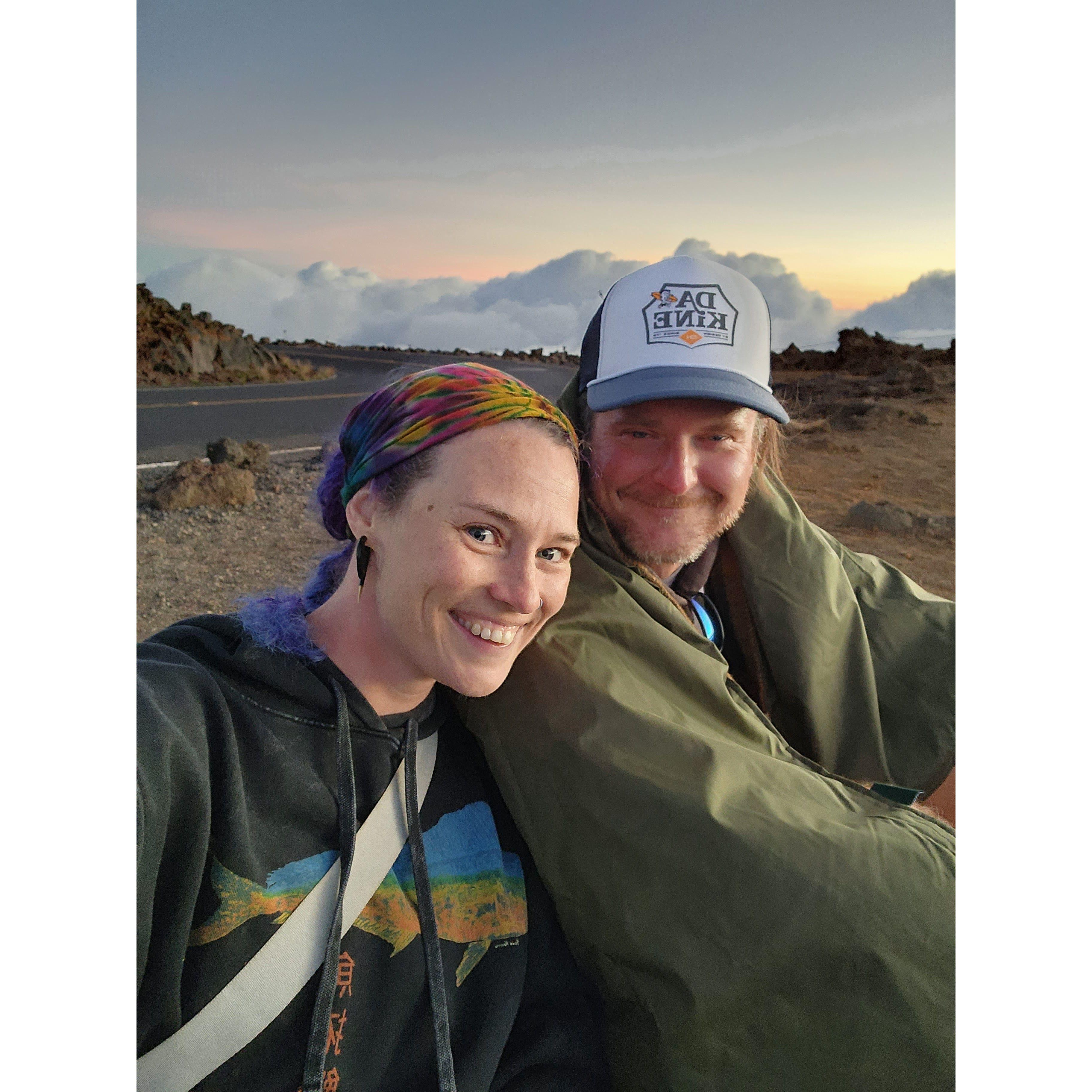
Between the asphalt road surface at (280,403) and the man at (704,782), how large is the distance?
0.28 m

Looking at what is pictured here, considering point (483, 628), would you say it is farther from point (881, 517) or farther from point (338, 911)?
point (881, 517)

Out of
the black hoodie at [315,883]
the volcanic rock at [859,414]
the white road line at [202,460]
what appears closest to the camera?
the black hoodie at [315,883]

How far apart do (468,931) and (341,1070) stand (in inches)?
9.9

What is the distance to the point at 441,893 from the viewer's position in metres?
1.31

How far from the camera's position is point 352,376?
5.33 ft

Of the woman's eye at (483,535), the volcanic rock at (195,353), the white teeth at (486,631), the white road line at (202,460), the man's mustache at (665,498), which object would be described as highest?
the volcanic rock at (195,353)

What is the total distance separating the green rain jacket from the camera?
1.24m

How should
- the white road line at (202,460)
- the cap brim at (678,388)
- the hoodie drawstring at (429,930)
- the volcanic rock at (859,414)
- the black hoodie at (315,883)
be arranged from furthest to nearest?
1. the volcanic rock at (859,414)
2. the white road line at (202,460)
3. the cap brim at (678,388)
4. the hoodie drawstring at (429,930)
5. the black hoodie at (315,883)

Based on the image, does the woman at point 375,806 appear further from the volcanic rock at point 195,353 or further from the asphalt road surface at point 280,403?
the volcanic rock at point 195,353

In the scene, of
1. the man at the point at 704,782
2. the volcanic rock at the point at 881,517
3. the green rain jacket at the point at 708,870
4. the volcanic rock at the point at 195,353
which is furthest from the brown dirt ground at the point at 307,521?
the green rain jacket at the point at 708,870

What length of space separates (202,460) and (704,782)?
1248mm

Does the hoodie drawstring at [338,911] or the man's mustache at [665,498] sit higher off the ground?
the man's mustache at [665,498]

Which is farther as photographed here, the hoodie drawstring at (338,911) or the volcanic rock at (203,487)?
the volcanic rock at (203,487)

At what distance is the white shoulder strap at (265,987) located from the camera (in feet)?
3.72
